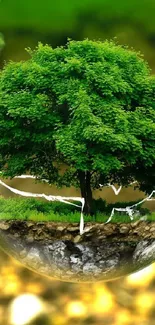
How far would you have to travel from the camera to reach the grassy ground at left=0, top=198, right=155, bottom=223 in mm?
1457

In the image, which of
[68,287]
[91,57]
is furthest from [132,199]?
[68,287]

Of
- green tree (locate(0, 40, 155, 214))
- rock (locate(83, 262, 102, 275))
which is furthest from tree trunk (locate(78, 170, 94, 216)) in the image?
rock (locate(83, 262, 102, 275))

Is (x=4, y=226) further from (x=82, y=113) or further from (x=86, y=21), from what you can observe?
(x=86, y=21)

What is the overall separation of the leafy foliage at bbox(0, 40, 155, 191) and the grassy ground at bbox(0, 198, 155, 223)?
62mm

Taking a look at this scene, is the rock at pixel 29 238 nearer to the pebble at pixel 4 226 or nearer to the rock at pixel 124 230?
the pebble at pixel 4 226

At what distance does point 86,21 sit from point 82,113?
217mm

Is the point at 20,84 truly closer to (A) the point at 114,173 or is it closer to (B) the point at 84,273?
(A) the point at 114,173

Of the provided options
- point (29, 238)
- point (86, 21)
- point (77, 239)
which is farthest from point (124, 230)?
point (86, 21)

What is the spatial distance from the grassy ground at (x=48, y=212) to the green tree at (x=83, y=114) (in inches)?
1.4

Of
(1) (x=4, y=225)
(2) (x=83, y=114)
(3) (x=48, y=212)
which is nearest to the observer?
(2) (x=83, y=114)

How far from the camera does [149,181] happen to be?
1474 mm

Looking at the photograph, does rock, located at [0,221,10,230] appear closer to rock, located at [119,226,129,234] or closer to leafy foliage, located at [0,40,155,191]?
leafy foliage, located at [0,40,155,191]

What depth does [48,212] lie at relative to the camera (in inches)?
57.7

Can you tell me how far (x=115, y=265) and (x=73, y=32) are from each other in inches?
23.7
